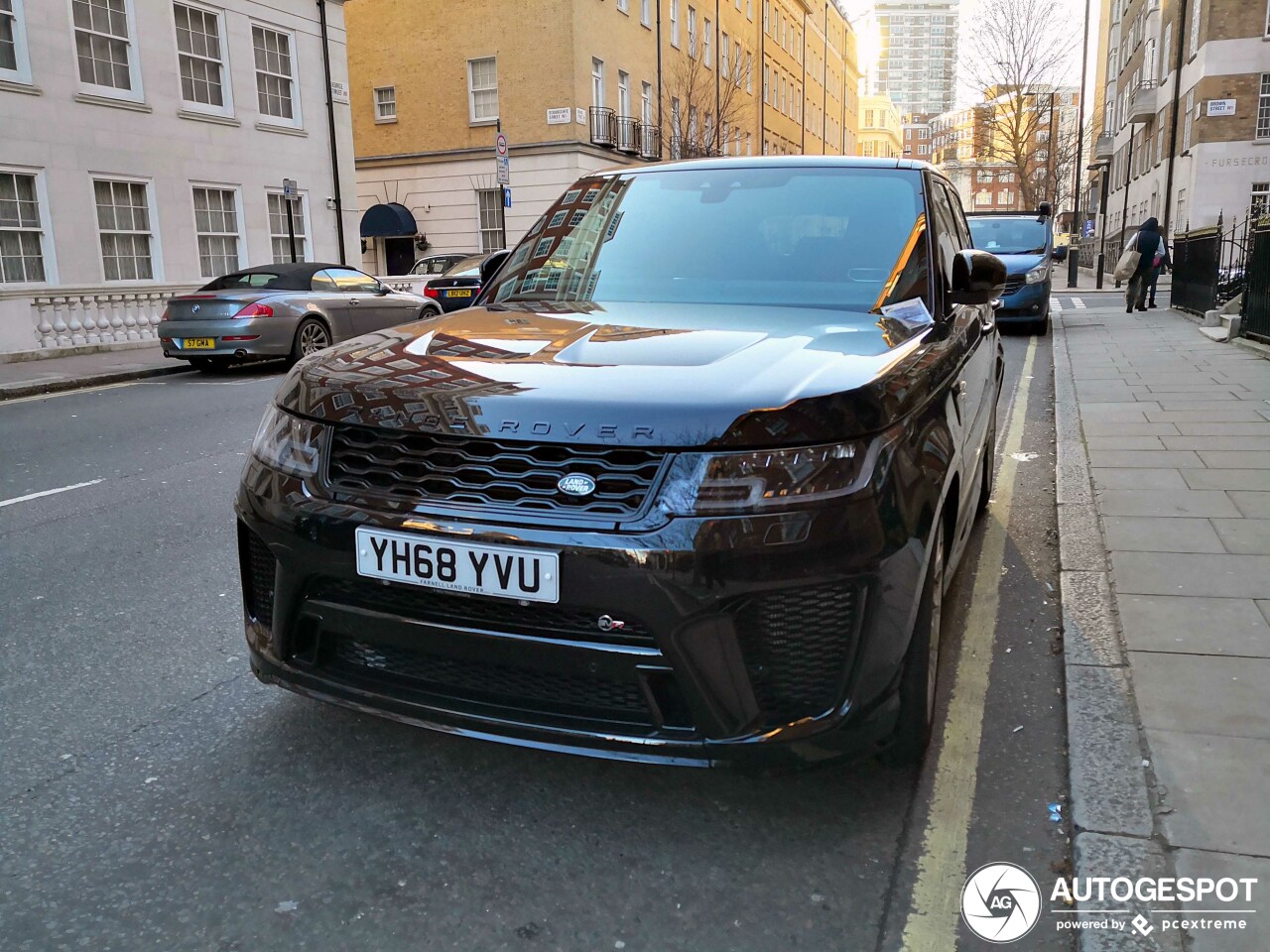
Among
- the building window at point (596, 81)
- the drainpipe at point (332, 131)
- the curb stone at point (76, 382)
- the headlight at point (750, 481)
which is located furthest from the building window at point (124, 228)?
the headlight at point (750, 481)

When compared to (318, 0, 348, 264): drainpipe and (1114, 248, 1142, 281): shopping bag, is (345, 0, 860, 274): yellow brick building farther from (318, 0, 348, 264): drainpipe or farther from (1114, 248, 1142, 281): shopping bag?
(1114, 248, 1142, 281): shopping bag

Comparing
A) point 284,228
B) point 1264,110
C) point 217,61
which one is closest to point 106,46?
point 217,61

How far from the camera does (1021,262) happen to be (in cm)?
1468

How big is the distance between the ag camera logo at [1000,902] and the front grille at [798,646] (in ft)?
1.78

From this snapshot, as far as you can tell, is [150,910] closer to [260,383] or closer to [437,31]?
[260,383]

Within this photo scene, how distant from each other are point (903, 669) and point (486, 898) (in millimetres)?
1117

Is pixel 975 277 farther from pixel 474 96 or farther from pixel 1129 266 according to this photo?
pixel 474 96

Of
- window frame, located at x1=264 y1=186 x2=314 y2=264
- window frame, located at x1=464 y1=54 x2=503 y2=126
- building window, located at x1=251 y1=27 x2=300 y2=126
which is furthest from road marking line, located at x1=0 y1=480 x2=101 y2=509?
window frame, located at x1=464 y1=54 x2=503 y2=126

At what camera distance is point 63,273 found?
17516 millimetres

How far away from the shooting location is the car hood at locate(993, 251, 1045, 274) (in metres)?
14.5

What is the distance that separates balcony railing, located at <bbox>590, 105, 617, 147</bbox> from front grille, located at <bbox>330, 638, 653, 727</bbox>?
31.7 meters

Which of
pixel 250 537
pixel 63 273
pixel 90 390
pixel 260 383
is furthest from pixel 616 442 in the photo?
pixel 63 273

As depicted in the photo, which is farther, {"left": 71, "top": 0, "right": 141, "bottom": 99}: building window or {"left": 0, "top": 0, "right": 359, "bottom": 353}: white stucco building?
{"left": 71, "top": 0, "right": 141, "bottom": 99}: building window

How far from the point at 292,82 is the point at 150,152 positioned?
478 centimetres
